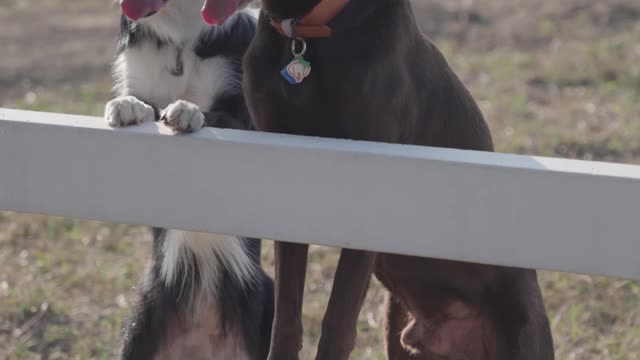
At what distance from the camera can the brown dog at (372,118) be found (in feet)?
9.21

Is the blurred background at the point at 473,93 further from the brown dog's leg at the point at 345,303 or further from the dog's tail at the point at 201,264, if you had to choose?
the brown dog's leg at the point at 345,303

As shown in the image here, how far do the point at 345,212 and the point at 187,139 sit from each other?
0.35 meters

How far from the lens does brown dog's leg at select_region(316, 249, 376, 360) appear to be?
2.81 metres

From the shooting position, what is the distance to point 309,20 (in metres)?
2.86

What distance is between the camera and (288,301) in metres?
2.91

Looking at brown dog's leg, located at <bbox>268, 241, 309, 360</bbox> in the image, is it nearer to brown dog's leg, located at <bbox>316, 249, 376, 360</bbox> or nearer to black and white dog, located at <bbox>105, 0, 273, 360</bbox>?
brown dog's leg, located at <bbox>316, 249, 376, 360</bbox>

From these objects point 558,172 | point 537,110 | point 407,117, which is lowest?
point 537,110

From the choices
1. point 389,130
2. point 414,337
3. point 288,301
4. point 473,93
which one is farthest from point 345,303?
point 473,93

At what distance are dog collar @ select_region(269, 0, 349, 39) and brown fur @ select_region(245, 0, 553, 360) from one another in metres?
0.02

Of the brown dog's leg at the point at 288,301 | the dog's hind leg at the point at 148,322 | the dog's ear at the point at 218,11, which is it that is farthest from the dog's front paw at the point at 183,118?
the dog's hind leg at the point at 148,322

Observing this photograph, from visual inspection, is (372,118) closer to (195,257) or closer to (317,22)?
(317,22)

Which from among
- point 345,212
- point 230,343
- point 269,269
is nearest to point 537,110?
point 269,269

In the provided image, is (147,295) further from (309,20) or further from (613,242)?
(613,242)

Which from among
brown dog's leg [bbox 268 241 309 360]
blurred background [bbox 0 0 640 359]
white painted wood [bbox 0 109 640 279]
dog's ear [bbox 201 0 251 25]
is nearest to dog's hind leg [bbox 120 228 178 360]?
blurred background [bbox 0 0 640 359]
